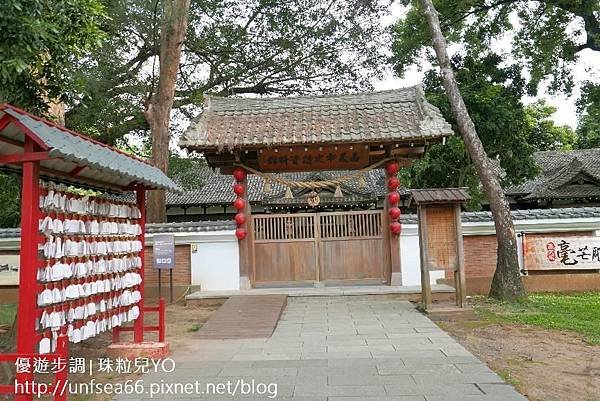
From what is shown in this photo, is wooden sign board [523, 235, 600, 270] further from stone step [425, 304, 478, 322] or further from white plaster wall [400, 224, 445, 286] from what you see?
stone step [425, 304, 478, 322]

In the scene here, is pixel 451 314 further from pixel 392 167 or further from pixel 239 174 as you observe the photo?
pixel 239 174

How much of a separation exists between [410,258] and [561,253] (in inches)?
138

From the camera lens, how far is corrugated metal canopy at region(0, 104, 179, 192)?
12.5ft

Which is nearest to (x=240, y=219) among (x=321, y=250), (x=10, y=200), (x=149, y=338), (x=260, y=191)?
(x=321, y=250)

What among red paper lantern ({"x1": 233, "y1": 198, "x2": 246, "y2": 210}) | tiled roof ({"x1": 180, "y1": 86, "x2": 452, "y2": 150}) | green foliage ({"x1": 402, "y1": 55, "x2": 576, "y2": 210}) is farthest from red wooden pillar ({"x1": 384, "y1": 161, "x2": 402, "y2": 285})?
green foliage ({"x1": 402, "y1": 55, "x2": 576, "y2": 210})

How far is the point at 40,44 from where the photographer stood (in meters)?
5.67

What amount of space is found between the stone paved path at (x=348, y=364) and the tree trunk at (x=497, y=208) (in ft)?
7.40

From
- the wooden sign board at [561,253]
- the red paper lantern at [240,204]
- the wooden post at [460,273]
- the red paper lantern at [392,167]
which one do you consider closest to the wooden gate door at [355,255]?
the red paper lantern at [392,167]

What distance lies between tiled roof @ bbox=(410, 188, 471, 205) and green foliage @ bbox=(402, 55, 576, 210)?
8313mm

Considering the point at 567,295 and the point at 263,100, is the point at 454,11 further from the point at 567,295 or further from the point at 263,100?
the point at 567,295

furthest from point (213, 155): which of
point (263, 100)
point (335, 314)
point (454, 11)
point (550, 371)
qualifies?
point (454, 11)

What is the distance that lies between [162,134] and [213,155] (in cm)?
305

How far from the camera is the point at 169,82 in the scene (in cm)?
1380

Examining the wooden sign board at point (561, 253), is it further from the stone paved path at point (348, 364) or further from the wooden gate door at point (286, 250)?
the wooden gate door at point (286, 250)
